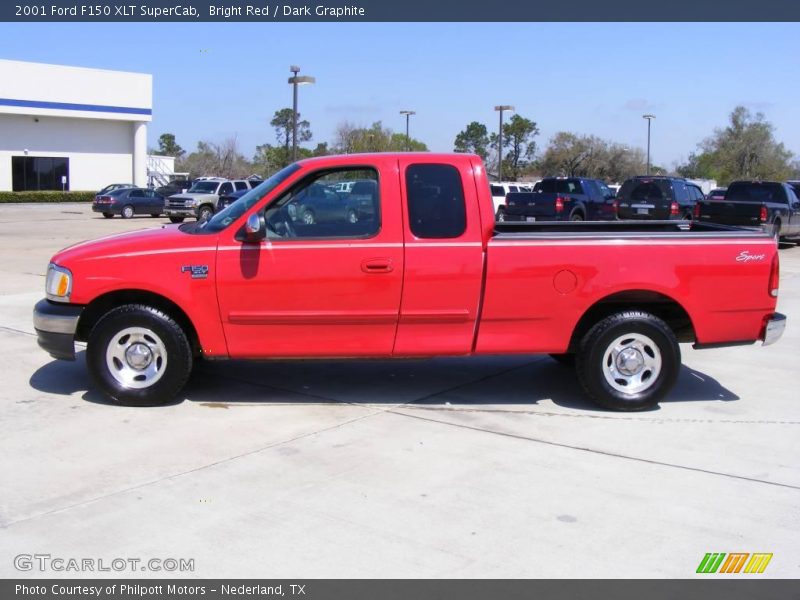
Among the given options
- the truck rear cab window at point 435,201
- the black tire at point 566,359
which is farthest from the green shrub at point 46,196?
the truck rear cab window at point 435,201

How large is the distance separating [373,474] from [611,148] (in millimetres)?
69431

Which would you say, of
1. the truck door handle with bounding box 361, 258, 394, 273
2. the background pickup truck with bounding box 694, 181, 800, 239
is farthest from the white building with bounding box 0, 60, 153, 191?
the truck door handle with bounding box 361, 258, 394, 273

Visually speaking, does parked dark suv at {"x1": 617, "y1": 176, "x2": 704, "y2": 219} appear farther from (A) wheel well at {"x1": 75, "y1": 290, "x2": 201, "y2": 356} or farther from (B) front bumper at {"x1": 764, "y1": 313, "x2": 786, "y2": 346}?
(A) wheel well at {"x1": 75, "y1": 290, "x2": 201, "y2": 356}

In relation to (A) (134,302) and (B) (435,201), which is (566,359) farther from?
(A) (134,302)

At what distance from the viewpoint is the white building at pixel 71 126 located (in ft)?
161

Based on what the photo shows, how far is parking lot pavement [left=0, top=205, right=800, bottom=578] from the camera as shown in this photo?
13.9 feet

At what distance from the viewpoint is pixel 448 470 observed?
5352 mm

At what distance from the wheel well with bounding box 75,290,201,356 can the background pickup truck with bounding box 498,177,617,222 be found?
58.5ft

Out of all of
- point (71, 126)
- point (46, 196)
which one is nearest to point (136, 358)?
point (46, 196)

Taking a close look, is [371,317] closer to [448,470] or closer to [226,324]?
[226,324]

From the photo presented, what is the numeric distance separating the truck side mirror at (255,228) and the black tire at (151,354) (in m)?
0.90

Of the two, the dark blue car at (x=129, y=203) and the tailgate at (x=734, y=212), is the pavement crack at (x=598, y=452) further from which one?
the dark blue car at (x=129, y=203)

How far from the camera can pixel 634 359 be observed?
669 centimetres
